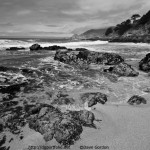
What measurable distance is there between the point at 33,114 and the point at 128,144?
3.07 m

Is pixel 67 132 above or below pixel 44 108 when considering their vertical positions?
below

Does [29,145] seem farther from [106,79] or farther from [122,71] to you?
[122,71]

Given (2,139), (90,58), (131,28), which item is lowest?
(2,139)

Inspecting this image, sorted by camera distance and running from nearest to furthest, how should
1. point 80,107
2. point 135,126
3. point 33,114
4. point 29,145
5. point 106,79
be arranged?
point 29,145 → point 135,126 → point 33,114 → point 80,107 → point 106,79

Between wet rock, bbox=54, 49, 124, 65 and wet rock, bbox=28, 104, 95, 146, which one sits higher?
wet rock, bbox=54, 49, 124, 65

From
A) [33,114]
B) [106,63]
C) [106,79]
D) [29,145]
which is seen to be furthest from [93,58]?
[29,145]

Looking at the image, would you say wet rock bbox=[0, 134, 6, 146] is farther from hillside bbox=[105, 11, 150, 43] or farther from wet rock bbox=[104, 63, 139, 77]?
hillside bbox=[105, 11, 150, 43]

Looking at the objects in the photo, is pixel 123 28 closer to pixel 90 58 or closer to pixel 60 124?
pixel 90 58

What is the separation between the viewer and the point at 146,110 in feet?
19.3

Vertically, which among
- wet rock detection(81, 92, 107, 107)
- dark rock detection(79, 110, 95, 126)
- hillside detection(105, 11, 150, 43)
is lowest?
dark rock detection(79, 110, 95, 126)

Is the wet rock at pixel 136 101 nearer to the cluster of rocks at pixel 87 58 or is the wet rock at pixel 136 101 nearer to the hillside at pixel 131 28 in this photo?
the cluster of rocks at pixel 87 58

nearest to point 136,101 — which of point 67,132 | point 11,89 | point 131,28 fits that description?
point 67,132

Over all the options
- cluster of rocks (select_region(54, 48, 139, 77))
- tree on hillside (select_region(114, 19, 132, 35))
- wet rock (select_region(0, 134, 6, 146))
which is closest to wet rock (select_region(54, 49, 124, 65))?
cluster of rocks (select_region(54, 48, 139, 77))

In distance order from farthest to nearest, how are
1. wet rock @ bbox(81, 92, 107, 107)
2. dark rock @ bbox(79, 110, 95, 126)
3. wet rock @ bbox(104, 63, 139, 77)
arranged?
wet rock @ bbox(104, 63, 139, 77) < wet rock @ bbox(81, 92, 107, 107) < dark rock @ bbox(79, 110, 95, 126)
